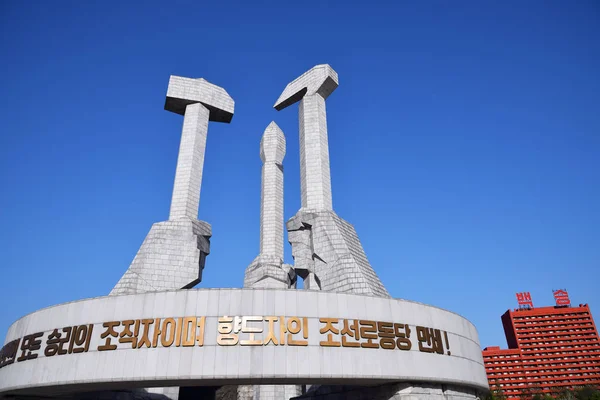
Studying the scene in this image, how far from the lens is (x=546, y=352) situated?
11900 cm

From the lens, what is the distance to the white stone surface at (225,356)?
51.5ft

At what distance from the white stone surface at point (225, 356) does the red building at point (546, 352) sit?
111832 mm

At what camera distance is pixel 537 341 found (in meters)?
121

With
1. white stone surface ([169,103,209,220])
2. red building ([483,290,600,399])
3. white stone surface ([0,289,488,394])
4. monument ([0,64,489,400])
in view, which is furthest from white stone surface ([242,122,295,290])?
red building ([483,290,600,399])

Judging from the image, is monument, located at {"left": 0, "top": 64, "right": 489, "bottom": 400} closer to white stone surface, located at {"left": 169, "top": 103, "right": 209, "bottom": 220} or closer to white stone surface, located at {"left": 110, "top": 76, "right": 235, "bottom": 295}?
white stone surface, located at {"left": 110, "top": 76, "right": 235, "bottom": 295}

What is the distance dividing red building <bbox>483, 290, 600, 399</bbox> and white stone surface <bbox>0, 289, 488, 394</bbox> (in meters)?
112

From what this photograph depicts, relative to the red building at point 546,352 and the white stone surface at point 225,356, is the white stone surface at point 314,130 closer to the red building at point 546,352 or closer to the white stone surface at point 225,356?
the white stone surface at point 225,356

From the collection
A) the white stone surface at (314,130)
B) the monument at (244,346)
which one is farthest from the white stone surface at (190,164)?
the monument at (244,346)

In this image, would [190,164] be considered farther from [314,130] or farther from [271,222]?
[314,130]

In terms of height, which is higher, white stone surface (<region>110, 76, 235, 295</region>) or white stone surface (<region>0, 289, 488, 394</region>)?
white stone surface (<region>110, 76, 235, 295</region>)

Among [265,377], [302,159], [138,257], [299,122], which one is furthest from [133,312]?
[299,122]

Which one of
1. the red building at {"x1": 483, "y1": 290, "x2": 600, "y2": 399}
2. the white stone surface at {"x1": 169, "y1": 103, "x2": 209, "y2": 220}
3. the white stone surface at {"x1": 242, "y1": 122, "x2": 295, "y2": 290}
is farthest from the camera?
the red building at {"x1": 483, "y1": 290, "x2": 600, "y2": 399}

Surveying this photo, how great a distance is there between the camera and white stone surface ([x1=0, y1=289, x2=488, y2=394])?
51.5 ft

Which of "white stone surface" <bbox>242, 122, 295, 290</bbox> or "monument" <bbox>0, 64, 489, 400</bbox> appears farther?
"white stone surface" <bbox>242, 122, 295, 290</bbox>
